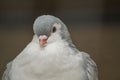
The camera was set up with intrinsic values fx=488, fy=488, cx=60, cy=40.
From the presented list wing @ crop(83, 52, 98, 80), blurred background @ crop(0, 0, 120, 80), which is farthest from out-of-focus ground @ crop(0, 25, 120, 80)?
wing @ crop(83, 52, 98, 80)

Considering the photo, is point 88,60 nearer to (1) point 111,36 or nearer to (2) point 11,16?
(2) point 11,16

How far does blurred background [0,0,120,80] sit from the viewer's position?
2141 millimetres

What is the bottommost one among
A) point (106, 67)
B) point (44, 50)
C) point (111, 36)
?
point (106, 67)

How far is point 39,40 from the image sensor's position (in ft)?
5.18

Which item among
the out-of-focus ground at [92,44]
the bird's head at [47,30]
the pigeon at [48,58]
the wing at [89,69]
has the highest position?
the bird's head at [47,30]

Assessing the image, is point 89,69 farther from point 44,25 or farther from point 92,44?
point 92,44

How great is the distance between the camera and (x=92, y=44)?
2371mm

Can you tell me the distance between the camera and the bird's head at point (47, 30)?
158 centimetres

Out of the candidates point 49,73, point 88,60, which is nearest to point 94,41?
point 88,60

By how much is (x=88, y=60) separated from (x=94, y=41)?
0.67 metres

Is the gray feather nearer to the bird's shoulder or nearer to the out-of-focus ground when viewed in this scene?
the bird's shoulder

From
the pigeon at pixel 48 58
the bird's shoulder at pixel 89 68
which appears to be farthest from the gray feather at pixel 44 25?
the bird's shoulder at pixel 89 68

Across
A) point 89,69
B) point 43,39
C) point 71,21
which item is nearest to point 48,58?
point 43,39

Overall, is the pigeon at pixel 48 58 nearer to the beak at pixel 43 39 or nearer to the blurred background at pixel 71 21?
the beak at pixel 43 39
